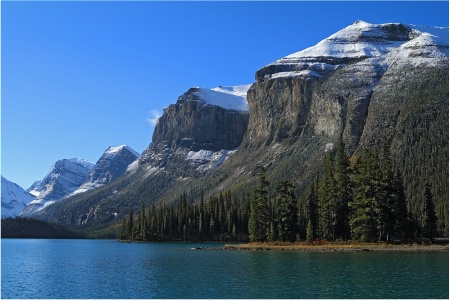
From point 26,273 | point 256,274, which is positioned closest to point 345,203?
point 256,274

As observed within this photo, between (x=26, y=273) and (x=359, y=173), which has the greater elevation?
(x=359, y=173)

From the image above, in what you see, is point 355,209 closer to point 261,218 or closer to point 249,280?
point 261,218

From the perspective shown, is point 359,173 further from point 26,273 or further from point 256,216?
point 26,273

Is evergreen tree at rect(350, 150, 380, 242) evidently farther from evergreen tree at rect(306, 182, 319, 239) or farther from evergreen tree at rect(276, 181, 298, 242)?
evergreen tree at rect(306, 182, 319, 239)

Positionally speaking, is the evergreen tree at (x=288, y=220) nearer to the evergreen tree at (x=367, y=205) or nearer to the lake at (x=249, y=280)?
the evergreen tree at (x=367, y=205)

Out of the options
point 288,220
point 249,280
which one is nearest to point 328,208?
point 288,220

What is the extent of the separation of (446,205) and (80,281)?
153 m

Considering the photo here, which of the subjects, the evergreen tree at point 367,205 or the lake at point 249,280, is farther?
the evergreen tree at point 367,205

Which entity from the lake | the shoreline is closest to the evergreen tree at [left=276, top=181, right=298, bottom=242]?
the shoreline

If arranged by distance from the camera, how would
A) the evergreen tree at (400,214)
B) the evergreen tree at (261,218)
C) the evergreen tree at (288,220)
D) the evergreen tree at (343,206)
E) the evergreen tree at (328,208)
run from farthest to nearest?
the evergreen tree at (261,218) → the evergreen tree at (288,220) → the evergreen tree at (328,208) → the evergreen tree at (343,206) → the evergreen tree at (400,214)

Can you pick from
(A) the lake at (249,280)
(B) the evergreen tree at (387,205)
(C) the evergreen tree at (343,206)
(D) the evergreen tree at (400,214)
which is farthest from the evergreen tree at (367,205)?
(A) the lake at (249,280)

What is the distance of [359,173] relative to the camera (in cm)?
12306

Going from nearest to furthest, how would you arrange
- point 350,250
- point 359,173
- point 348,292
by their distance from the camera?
1. point 348,292
2. point 350,250
3. point 359,173

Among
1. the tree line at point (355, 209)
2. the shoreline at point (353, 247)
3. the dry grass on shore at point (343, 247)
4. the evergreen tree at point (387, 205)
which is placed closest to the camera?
the shoreline at point (353, 247)
